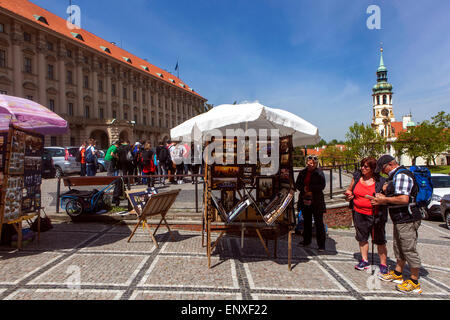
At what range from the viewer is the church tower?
10856 centimetres

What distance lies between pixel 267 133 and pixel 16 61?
38.7 m

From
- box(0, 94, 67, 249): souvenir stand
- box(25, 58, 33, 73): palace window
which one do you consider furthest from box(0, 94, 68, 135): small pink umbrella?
box(25, 58, 33, 73): palace window

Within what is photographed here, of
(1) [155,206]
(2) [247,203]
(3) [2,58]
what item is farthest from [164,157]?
(3) [2,58]

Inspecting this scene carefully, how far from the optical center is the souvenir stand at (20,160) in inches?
190

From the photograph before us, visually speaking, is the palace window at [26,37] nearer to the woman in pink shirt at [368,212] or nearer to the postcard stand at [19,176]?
the postcard stand at [19,176]

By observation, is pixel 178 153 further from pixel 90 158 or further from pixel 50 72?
pixel 50 72

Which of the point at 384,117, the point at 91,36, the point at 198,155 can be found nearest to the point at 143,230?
the point at 198,155

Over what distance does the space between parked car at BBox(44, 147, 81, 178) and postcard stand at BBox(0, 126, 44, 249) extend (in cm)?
1282

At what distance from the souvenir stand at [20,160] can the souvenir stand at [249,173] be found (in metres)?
2.57

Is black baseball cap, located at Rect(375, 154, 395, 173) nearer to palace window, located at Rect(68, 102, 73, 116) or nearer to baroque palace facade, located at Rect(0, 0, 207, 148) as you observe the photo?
baroque palace facade, located at Rect(0, 0, 207, 148)

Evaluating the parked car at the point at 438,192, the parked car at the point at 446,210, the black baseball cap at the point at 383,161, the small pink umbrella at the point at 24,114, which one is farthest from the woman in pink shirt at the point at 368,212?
the parked car at the point at 438,192

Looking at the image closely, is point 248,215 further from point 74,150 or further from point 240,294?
point 74,150

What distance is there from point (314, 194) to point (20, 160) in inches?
217

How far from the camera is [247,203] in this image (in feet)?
15.2
